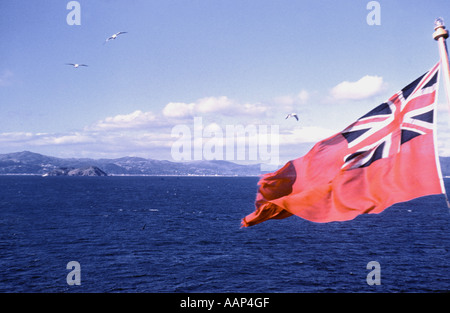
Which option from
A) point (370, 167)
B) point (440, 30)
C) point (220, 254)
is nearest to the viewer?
point (440, 30)

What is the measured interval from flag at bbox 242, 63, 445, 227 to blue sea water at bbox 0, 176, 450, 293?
111 ft

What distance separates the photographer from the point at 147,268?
168 ft

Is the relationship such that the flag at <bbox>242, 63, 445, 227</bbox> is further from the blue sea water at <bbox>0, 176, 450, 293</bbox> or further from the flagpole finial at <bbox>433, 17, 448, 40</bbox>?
the blue sea water at <bbox>0, 176, 450, 293</bbox>

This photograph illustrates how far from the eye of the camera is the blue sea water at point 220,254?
44.6 m

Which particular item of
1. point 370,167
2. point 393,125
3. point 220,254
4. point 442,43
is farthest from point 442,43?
point 220,254

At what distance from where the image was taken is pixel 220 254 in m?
58.7

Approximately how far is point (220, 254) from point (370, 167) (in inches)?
1975

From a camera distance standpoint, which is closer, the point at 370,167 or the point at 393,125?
the point at 393,125

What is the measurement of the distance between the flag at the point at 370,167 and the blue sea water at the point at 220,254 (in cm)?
3373

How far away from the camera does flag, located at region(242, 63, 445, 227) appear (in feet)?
32.9

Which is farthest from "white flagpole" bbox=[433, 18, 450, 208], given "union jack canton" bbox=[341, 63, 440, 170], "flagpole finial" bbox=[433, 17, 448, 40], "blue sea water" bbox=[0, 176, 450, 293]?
"blue sea water" bbox=[0, 176, 450, 293]

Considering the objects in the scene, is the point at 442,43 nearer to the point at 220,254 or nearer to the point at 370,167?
the point at 370,167

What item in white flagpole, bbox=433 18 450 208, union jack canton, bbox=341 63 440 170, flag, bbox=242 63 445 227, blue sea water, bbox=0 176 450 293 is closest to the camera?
white flagpole, bbox=433 18 450 208
